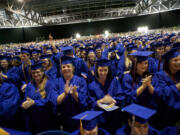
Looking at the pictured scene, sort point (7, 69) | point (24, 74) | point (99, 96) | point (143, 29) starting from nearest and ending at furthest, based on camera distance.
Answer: point (99, 96) < point (24, 74) < point (7, 69) < point (143, 29)

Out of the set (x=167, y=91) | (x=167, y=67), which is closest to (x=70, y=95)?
(x=167, y=91)

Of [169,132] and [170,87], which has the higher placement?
[170,87]

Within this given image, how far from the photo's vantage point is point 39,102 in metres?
2.02

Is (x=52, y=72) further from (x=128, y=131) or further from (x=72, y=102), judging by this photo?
(x=128, y=131)

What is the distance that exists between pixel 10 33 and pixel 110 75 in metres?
26.9

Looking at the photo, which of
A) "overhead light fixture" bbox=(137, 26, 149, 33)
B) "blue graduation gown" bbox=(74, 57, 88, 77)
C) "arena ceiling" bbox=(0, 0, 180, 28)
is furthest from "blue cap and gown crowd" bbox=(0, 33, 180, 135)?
"overhead light fixture" bbox=(137, 26, 149, 33)

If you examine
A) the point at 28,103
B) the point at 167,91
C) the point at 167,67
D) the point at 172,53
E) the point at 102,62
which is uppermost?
the point at 172,53

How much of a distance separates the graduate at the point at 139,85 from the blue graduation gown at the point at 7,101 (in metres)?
1.87

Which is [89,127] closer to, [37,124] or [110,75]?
[110,75]

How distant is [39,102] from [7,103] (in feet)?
1.60

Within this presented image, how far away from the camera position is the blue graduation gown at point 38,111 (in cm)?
207

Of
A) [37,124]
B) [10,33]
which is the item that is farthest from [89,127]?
[10,33]

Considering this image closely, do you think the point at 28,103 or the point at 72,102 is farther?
the point at 72,102

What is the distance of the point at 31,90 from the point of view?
7.11ft
